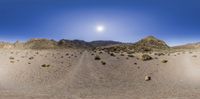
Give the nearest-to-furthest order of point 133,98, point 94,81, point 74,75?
point 133,98
point 94,81
point 74,75

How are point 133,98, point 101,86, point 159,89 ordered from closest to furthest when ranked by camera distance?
point 133,98 → point 159,89 → point 101,86

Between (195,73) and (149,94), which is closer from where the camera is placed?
(149,94)

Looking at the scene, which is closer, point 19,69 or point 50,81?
point 50,81

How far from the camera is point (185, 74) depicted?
99.0ft

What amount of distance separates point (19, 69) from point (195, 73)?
17974 millimetres

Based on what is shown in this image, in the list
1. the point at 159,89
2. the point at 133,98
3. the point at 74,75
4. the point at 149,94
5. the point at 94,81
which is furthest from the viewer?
the point at 74,75

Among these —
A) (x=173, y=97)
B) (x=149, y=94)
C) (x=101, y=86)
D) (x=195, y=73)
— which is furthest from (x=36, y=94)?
(x=195, y=73)

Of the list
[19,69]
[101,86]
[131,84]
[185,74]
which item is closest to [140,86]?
[131,84]

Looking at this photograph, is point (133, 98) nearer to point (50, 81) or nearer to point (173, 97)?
point (173, 97)

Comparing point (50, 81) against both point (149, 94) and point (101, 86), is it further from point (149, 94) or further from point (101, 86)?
point (149, 94)

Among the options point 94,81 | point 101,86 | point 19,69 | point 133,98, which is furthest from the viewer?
point 19,69

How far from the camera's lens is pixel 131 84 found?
2573 centimetres

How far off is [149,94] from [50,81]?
9508 millimetres

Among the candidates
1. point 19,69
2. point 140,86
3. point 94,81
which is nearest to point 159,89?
point 140,86
